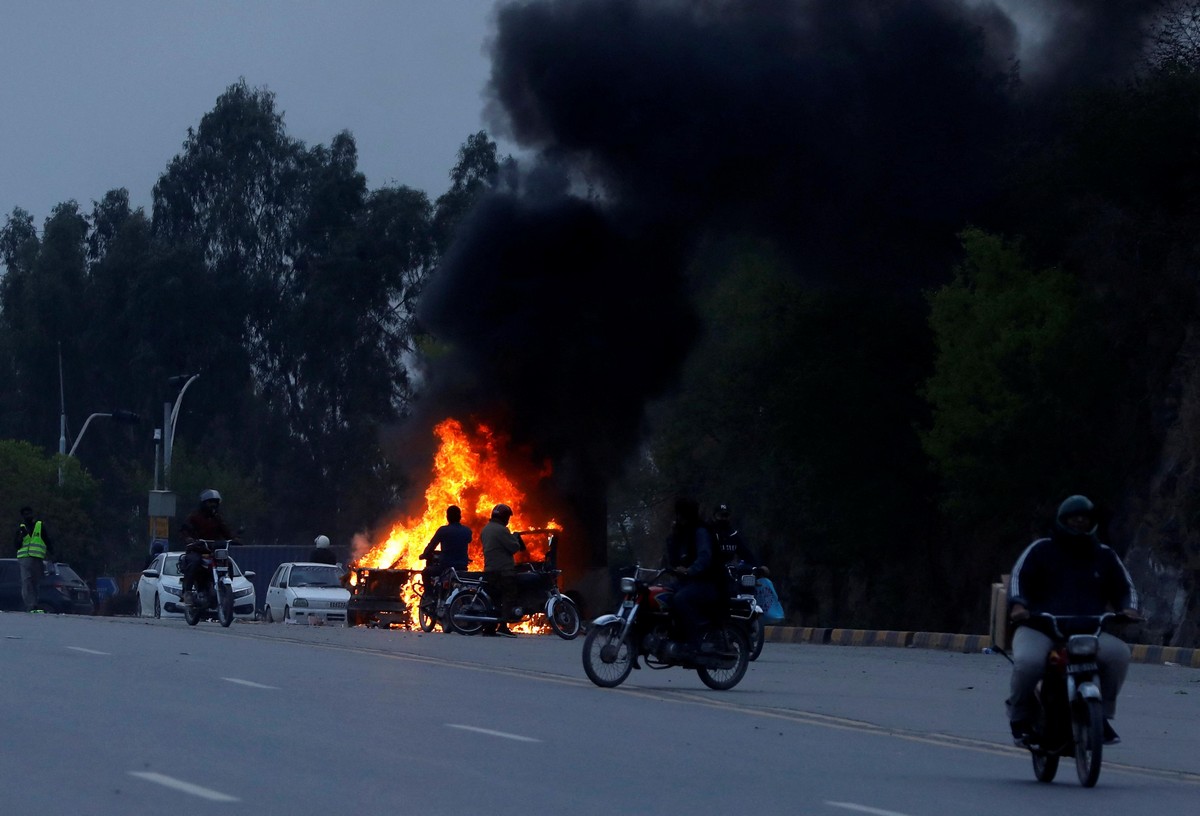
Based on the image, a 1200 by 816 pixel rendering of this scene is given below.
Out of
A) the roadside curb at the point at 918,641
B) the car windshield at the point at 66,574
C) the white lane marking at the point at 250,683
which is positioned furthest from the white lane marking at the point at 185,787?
the car windshield at the point at 66,574

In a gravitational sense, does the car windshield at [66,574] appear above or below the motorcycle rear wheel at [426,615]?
above

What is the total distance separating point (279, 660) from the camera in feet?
65.8

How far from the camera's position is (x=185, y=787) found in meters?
9.63

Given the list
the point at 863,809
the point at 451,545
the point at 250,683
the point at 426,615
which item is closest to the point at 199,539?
the point at 451,545

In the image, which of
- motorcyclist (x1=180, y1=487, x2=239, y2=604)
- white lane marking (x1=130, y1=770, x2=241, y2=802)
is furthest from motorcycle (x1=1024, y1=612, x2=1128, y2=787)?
motorcyclist (x1=180, y1=487, x2=239, y2=604)

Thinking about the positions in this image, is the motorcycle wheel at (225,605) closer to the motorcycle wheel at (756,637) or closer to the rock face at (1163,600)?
the motorcycle wheel at (756,637)

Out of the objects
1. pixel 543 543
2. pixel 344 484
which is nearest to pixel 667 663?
pixel 543 543

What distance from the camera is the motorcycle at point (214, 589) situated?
90.8 feet

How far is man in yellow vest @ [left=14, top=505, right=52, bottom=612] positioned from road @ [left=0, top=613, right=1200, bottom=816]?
16067 mm

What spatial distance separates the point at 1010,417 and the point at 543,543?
1011cm

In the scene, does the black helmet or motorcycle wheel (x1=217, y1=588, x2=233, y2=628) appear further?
motorcycle wheel (x1=217, y1=588, x2=233, y2=628)

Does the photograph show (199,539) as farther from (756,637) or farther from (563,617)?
(756,637)

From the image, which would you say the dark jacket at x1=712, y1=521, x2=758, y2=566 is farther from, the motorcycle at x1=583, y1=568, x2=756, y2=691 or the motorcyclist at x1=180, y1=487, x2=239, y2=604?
the motorcyclist at x1=180, y1=487, x2=239, y2=604

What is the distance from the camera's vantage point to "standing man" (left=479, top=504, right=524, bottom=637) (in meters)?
27.9
